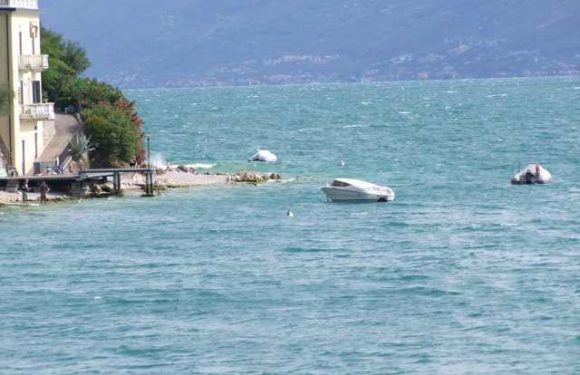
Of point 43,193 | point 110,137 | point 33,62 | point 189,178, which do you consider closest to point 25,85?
point 33,62

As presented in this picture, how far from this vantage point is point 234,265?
72.9 m

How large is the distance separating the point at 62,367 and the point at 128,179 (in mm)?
48437

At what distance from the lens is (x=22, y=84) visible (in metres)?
99.2

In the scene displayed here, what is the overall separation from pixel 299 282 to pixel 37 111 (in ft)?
113

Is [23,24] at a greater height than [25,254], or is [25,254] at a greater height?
[23,24]

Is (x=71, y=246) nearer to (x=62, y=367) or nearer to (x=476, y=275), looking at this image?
(x=476, y=275)

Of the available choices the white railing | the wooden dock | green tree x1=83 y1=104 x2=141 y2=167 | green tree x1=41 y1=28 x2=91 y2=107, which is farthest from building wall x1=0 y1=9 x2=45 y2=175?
green tree x1=41 y1=28 x2=91 y2=107

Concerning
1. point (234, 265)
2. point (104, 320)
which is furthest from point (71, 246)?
point (104, 320)

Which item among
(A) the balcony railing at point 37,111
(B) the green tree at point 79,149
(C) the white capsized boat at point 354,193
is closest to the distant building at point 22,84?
(A) the balcony railing at point 37,111

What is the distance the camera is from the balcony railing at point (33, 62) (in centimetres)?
9875

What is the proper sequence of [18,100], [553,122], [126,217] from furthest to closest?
[553,122]
[18,100]
[126,217]

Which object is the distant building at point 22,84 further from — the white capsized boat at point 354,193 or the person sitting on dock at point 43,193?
the white capsized boat at point 354,193

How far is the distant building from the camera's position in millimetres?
96500

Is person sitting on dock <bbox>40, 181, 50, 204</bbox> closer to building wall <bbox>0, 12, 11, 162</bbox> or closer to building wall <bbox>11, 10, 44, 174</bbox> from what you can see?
building wall <bbox>11, 10, 44, 174</bbox>
